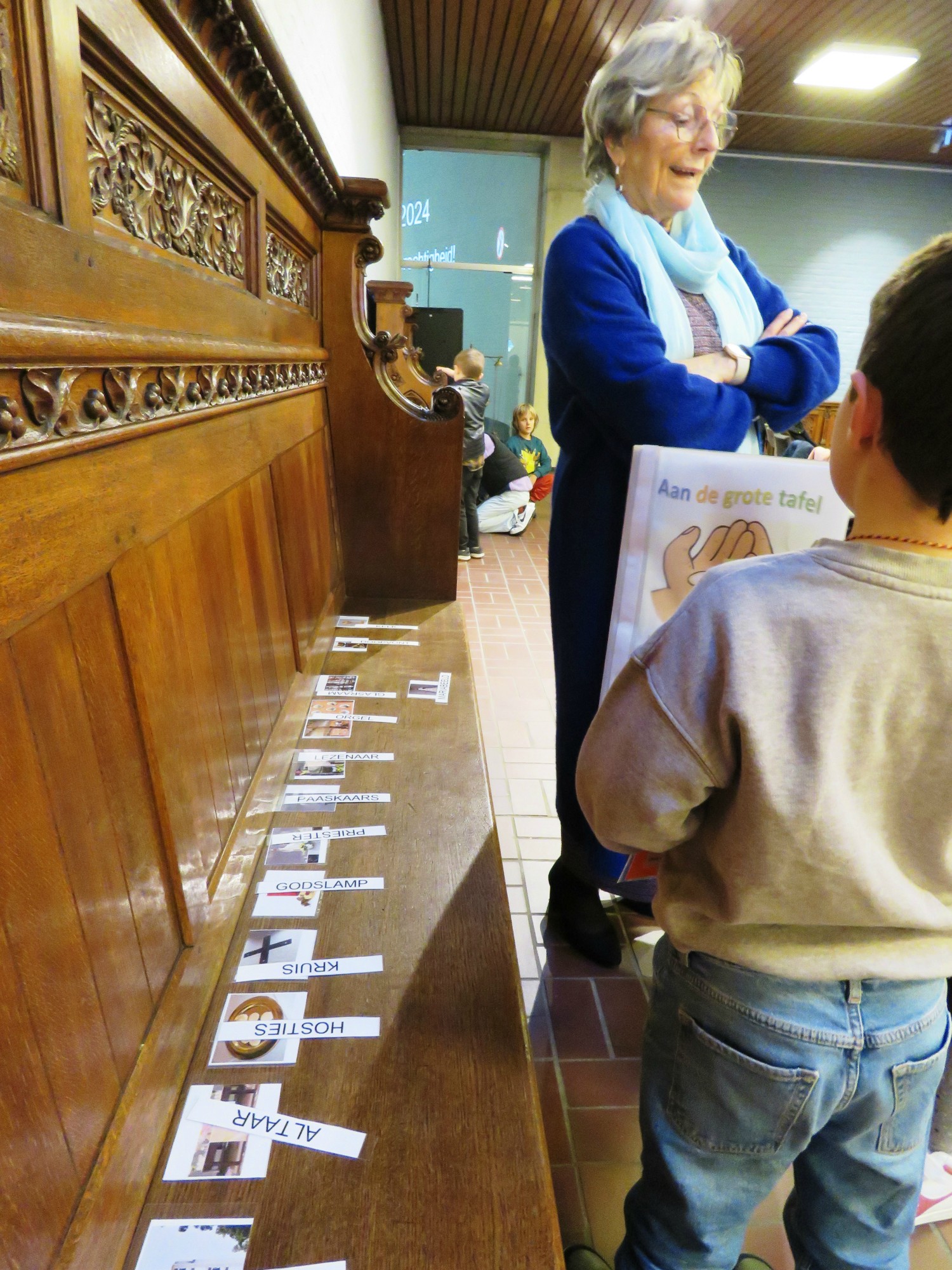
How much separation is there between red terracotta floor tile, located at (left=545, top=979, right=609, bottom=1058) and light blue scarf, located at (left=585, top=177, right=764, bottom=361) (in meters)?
1.44

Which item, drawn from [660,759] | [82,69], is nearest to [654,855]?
[660,759]

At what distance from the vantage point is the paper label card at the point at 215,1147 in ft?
2.61

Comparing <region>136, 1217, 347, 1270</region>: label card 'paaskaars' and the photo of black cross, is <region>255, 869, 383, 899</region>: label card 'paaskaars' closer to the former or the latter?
the photo of black cross

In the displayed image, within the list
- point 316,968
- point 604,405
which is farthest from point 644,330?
point 316,968

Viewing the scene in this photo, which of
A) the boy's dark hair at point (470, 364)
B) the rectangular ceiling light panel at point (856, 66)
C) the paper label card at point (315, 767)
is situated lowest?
the paper label card at point (315, 767)

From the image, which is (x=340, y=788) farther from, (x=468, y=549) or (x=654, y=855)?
(x=468, y=549)

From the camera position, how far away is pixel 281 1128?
846 millimetres

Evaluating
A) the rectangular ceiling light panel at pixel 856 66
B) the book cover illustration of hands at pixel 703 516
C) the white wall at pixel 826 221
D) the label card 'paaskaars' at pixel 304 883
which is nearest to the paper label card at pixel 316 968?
the label card 'paaskaars' at pixel 304 883

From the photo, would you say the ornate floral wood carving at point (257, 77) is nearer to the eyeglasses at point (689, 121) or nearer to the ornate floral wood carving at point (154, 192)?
the ornate floral wood carving at point (154, 192)

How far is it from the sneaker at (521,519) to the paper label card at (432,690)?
227 inches

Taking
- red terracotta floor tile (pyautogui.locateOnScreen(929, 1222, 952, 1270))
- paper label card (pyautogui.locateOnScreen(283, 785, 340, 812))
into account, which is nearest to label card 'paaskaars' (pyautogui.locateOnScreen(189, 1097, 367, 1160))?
paper label card (pyautogui.locateOnScreen(283, 785, 340, 812))

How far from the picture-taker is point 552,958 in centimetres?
199

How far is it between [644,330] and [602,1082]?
151cm

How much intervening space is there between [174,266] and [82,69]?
27 centimetres
